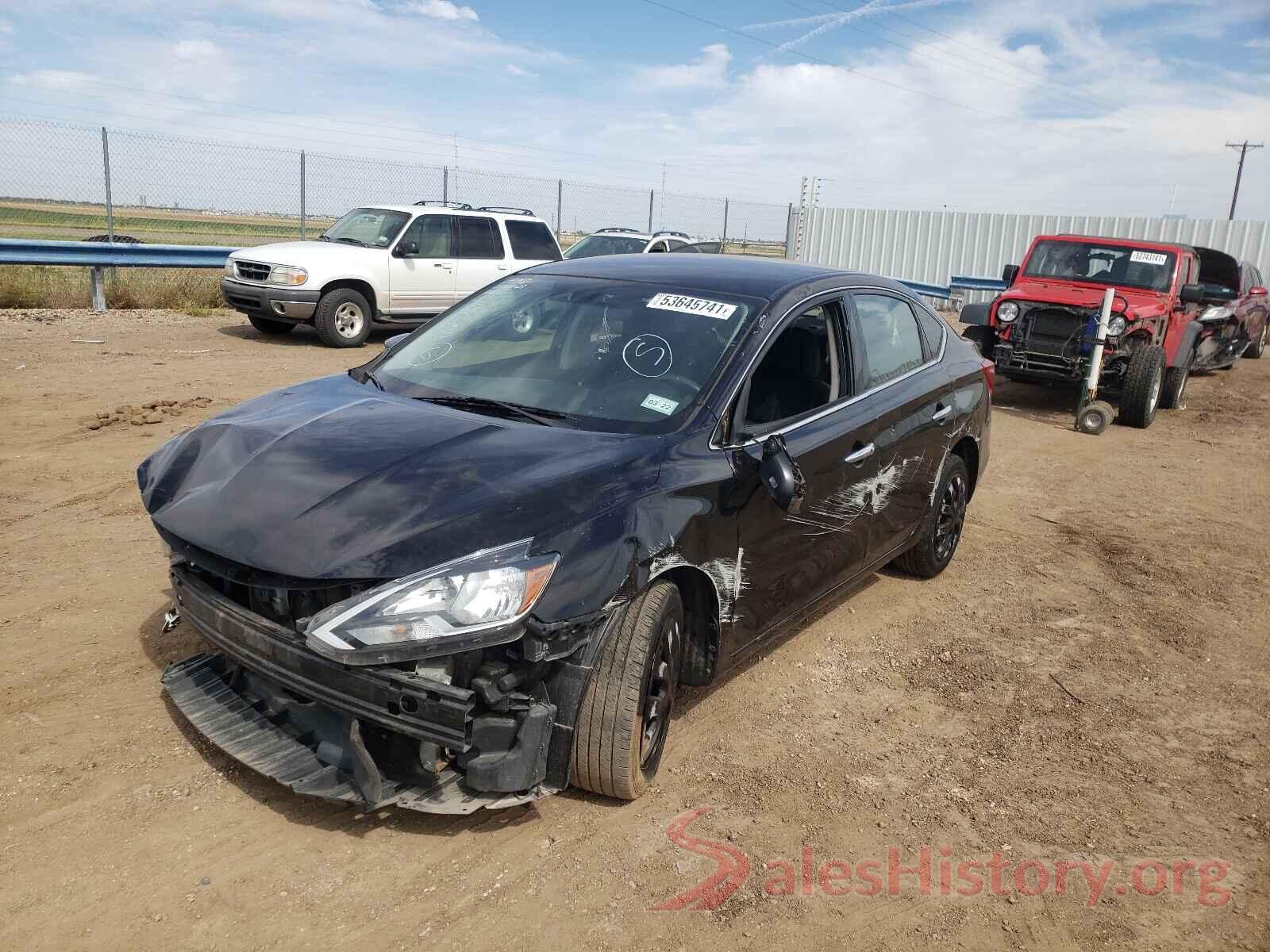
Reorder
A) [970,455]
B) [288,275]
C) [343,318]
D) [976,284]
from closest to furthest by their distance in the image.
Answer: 1. [970,455]
2. [288,275]
3. [343,318]
4. [976,284]

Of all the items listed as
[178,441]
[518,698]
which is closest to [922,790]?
[518,698]

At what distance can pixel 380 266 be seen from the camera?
505 inches

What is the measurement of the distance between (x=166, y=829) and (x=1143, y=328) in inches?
428

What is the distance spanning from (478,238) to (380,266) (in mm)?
1562

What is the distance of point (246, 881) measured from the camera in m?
2.78

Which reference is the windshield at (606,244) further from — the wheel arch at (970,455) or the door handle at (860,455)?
the door handle at (860,455)

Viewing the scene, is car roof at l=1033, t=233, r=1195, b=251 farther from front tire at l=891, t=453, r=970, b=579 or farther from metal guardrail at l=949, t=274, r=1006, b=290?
metal guardrail at l=949, t=274, r=1006, b=290

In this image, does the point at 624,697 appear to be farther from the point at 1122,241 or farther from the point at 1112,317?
the point at 1122,241

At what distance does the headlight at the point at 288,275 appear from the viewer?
12188 millimetres

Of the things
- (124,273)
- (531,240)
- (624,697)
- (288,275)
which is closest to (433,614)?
(624,697)

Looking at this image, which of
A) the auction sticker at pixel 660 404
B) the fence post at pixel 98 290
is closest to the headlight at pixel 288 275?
the fence post at pixel 98 290

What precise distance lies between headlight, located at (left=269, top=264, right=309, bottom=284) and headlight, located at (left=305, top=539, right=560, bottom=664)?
34.0 ft

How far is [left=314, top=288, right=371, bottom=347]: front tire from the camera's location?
12398 mm

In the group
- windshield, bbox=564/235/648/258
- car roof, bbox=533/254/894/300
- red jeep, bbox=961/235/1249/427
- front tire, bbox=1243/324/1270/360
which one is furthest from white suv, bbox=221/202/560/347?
front tire, bbox=1243/324/1270/360
